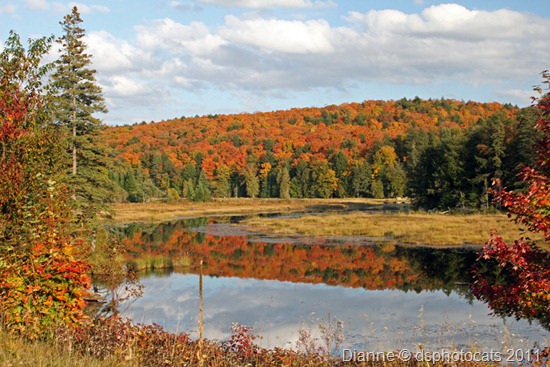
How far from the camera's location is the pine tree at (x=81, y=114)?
2827cm

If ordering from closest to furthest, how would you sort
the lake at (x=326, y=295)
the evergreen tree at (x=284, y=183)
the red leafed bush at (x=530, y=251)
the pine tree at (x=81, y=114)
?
the red leafed bush at (x=530, y=251) < the lake at (x=326, y=295) < the pine tree at (x=81, y=114) < the evergreen tree at (x=284, y=183)

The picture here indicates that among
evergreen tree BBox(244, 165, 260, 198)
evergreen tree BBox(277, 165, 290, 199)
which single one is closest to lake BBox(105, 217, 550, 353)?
evergreen tree BBox(277, 165, 290, 199)

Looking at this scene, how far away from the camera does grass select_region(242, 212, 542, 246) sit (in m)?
40.2

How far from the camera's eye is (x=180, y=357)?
30.1 feet

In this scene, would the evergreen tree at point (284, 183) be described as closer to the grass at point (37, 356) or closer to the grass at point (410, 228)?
the grass at point (410, 228)

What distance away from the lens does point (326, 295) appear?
916 inches

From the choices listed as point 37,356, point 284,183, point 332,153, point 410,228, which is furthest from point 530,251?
point 332,153

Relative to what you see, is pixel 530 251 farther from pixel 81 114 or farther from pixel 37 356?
pixel 81 114

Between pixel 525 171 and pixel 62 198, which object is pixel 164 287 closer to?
pixel 62 198

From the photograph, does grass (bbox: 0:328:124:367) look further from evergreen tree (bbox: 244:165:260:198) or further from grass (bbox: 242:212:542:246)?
evergreen tree (bbox: 244:165:260:198)

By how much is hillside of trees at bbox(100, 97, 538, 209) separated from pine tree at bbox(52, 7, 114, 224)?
4321 cm

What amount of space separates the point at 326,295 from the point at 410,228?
84.8 ft

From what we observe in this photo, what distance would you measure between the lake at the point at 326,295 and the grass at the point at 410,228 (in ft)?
11.0

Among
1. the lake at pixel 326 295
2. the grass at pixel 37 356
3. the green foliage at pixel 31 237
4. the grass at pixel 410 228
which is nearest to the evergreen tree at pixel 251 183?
the grass at pixel 410 228
